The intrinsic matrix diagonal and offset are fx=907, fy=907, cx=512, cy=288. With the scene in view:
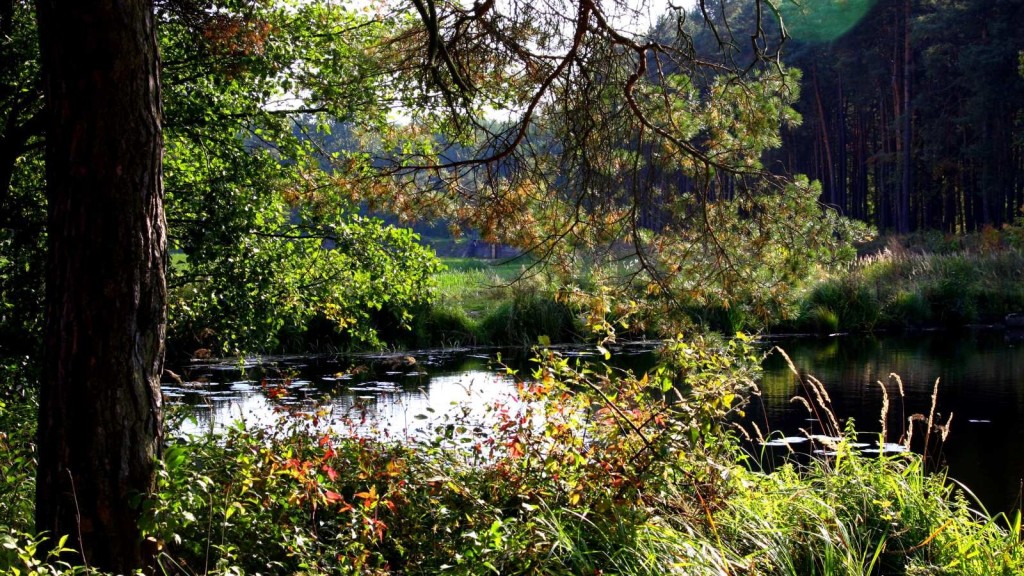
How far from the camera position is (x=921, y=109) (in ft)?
Answer: 115

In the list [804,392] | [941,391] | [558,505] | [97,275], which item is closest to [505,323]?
[804,392]

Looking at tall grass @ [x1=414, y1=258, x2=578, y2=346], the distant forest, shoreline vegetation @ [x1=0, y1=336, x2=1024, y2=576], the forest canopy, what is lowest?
shoreline vegetation @ [x1=0, y1=336, x2=1024, y2=576]

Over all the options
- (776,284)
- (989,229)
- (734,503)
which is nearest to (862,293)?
(989,229)

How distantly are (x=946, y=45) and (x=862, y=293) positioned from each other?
1693 centimetres

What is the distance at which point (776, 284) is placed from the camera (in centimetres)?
552

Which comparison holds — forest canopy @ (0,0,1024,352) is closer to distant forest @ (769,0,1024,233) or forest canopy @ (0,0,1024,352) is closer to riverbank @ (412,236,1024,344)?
riverbank @ (412,236,1024,344)

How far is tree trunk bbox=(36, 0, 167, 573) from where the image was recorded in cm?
321

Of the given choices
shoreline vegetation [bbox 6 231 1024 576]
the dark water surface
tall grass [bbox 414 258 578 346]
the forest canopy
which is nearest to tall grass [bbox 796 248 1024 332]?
the dark water surface

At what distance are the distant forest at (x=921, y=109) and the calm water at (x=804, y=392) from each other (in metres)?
15.6

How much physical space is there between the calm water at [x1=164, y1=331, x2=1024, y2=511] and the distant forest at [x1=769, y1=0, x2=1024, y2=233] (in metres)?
Result: 15.6

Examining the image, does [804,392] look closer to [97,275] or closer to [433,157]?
[433,157]

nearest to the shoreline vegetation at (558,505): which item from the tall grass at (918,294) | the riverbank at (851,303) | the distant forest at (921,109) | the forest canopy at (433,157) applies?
the forest canopy at (433,157)

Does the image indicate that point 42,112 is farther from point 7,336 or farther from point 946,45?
point 946,45

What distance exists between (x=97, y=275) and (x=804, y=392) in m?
10.2
